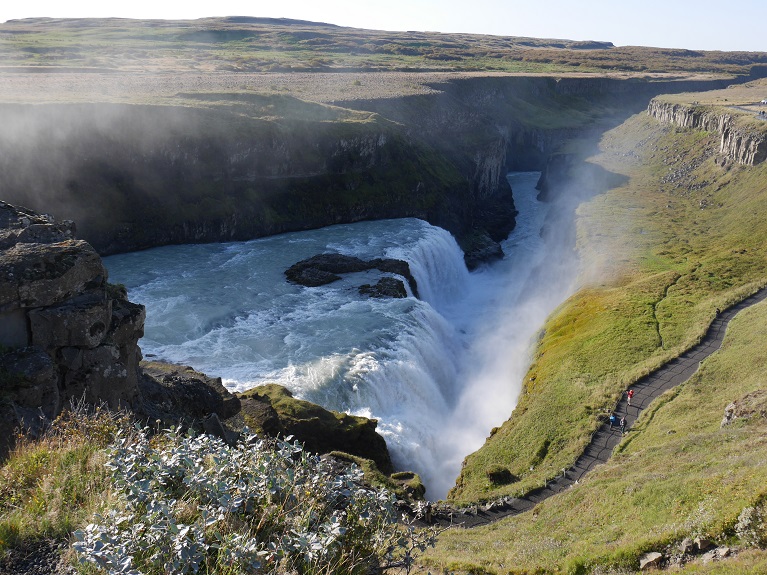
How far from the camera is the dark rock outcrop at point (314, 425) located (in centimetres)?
3272

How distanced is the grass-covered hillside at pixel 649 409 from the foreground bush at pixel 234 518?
25.8 ft

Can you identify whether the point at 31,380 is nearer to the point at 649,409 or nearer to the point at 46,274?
the point at 46,274

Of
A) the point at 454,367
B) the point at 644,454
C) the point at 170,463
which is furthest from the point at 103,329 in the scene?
the point at 454,367

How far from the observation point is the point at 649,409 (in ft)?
124

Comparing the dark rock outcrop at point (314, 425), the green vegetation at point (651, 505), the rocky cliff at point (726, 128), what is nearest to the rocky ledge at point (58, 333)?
the dark rock outcrop at point (314, 425)

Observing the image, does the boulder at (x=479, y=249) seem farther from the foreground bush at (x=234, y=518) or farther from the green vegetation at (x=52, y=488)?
the foreground bush at (x=234, y=518)

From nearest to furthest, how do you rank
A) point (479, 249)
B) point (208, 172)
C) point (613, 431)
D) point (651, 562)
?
point (651, 562), point (613, 431), point (208, 172), point (479, 249)

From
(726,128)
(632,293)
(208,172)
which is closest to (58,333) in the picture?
(632,293)

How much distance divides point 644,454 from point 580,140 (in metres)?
148

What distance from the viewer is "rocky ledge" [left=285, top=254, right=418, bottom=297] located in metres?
60.4

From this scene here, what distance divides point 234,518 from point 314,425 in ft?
87.5

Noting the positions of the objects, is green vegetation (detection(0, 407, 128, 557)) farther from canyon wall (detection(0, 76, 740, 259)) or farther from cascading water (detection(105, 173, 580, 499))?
canyon wall (detection(0, 76, 740, 259))

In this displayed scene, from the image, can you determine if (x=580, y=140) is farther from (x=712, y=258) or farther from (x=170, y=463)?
(x=170, y=463)

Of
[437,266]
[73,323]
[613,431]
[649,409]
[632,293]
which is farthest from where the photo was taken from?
[437,266]
